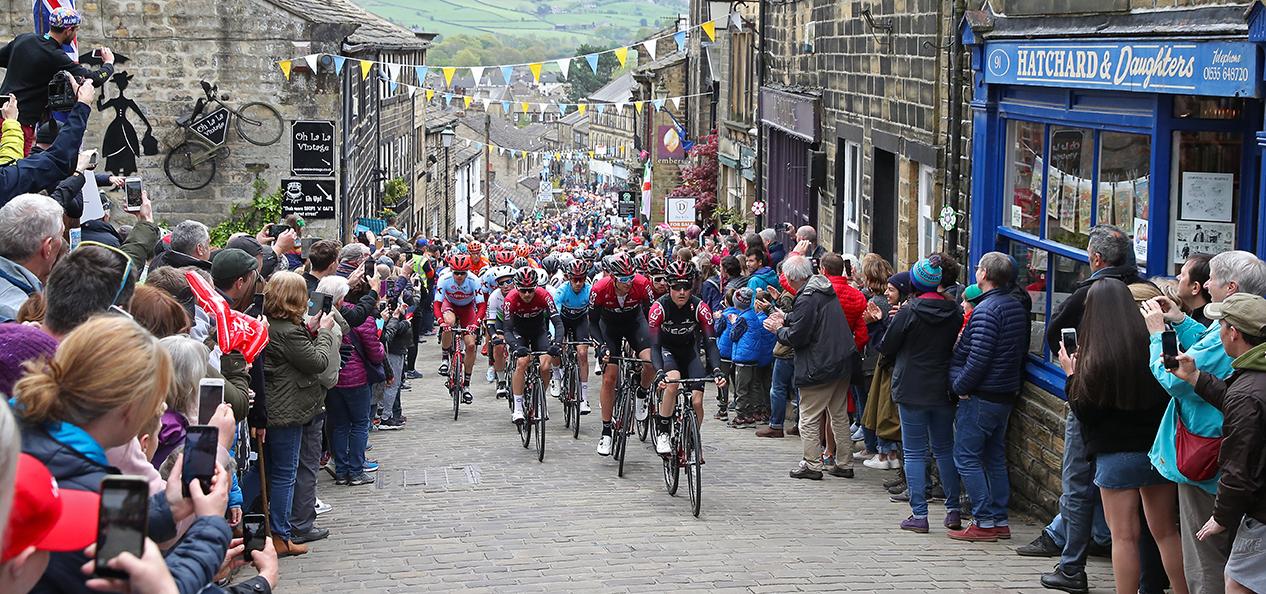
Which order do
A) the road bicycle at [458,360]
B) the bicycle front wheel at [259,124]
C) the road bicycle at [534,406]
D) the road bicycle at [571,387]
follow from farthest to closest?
the bicycle front wheel at [259,124], the road bicycle at [458,360], the road bicycle at [571,387], the road bicycle at [534,406]

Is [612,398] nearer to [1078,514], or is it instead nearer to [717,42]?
[1078,514]

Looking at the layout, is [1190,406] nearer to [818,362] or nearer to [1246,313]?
[1246,313]

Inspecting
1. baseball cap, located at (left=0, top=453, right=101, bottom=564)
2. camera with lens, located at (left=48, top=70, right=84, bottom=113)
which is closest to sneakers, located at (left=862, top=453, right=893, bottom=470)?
camera with lens, located at (left=48, top=70, right=84, bottom=113)

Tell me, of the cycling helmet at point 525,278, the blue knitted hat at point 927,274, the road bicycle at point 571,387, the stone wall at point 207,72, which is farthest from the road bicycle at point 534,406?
the stone wall at point 207,72

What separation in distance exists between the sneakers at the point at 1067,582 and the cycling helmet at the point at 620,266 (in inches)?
185

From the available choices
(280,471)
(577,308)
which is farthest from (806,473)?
(280,471)

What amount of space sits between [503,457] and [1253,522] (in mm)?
7277

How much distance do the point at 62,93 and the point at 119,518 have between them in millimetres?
4877

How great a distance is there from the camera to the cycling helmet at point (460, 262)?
43.3ft

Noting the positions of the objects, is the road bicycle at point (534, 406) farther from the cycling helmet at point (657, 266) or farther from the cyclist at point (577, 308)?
the cycling helmet at point (657, 266)

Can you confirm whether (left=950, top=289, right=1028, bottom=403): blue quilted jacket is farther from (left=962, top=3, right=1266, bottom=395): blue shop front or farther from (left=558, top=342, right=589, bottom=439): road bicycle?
(left=558, top=342, right=589, bottom=439): road bicycle

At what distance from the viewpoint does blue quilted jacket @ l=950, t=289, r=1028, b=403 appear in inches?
302

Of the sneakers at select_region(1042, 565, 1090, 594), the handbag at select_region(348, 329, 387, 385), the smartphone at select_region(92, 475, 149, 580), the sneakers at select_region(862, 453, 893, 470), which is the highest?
the smartphone at select_region(92, 475, 149, 580)

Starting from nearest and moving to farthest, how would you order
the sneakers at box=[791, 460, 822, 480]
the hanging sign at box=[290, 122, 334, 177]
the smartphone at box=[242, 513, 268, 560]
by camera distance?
1. the smartphone at box=[242, 513, 268, 560]
2. the sneakers at box=[791, 460, 822, 480]
3. the hanging sign at box=[290, 122, 334, 177]
